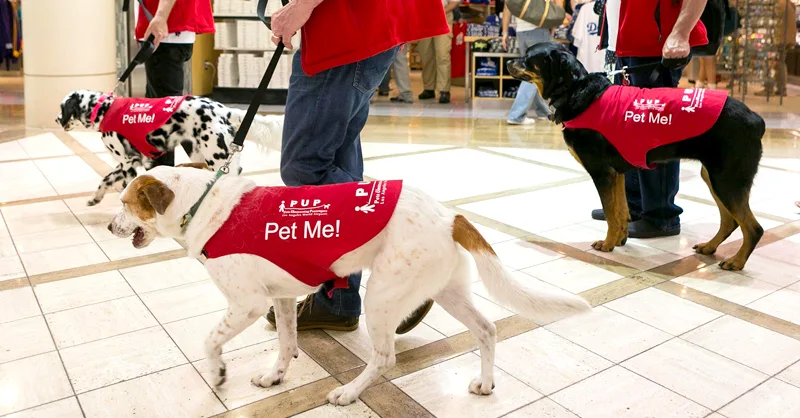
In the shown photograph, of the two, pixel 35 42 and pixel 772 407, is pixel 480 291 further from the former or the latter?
pixel 35 42

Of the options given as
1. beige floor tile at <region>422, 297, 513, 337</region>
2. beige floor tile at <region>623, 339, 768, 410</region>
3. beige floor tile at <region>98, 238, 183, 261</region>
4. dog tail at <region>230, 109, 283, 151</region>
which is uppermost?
dog tail at <region>230, 109, 283, 151</region>

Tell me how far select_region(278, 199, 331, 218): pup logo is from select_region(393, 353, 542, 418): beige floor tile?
2.31 ft

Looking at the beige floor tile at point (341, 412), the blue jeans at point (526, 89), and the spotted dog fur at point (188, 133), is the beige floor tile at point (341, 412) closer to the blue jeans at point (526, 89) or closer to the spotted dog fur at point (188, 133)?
the spotted dog fur at point (188, 133)

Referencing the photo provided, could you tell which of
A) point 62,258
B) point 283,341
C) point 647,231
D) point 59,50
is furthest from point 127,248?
point 59,50

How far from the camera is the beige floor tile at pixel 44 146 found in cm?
656

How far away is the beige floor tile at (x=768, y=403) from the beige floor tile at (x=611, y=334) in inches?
16.8

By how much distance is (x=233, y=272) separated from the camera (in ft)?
7.18

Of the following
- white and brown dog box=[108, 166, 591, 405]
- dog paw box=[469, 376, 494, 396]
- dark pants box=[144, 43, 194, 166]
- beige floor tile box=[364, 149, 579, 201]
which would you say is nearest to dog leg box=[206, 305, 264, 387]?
white and brown dog box=[108, 166, 591, 405]

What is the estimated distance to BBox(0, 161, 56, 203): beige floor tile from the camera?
508 cm

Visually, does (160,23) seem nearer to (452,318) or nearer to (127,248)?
(127,248)

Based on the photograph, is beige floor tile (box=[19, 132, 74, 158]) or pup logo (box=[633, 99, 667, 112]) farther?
beige floor tile (box=[19, 132, 74, 158])

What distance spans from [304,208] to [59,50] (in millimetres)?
6758

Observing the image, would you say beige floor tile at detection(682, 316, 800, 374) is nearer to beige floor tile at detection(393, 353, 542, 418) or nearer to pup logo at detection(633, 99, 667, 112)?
beige floor tile at detection(393, 353, 542, 418)

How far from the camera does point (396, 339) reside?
2.82 m
